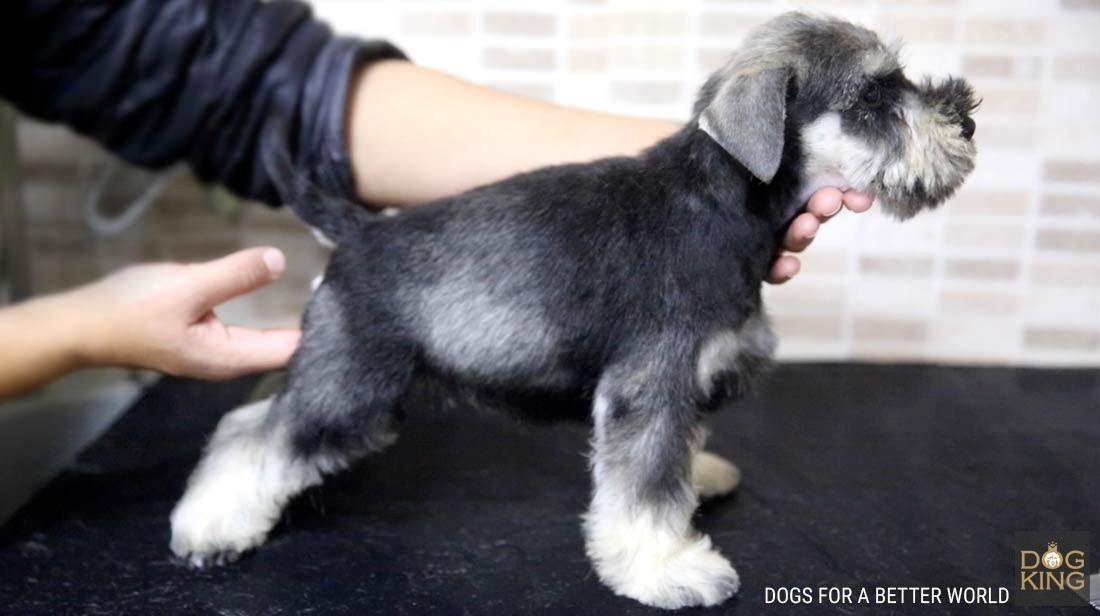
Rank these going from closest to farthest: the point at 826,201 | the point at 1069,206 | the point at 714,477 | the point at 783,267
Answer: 1. the point at 826,201
2. the point at 783,267
3. the point at 714,477
4. the point at 1069,206

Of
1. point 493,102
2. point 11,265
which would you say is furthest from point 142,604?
point 11,265

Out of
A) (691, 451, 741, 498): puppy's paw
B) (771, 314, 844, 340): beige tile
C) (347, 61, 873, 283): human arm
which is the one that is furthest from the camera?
(771, 314, 844, 340): beige tile

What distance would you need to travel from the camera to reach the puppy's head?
1.08 m

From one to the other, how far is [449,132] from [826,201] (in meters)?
0.73

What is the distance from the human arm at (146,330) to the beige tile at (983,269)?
150cm

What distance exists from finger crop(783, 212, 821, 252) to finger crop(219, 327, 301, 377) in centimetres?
71

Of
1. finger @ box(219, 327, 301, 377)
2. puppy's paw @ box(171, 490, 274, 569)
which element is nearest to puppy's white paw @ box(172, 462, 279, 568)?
puppy's paw @ box(171, 490, 274, 569)

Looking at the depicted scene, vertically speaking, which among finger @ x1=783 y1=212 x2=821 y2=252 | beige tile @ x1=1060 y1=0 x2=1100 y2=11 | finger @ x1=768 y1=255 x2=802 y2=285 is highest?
beige tile @ x1=1060 y1=0 x2=1100 y2=11

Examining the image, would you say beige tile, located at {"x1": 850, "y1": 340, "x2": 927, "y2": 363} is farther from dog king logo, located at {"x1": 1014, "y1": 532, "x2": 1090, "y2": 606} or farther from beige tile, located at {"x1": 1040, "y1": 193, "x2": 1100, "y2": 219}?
dog king logo, located at {"x1": 1014, "y1": 532, "x2": 1090, "y2": 606}

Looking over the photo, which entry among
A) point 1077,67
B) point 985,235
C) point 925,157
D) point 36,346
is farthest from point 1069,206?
point 36,346

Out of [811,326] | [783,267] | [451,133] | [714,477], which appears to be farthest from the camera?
[811,326]

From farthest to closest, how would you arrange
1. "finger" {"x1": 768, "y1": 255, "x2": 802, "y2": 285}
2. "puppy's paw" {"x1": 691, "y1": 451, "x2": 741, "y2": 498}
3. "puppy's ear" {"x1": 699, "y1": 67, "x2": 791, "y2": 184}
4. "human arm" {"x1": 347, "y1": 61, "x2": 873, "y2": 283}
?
"human arm" {"x1": 347, "y1": 61, "x2": 873, "y2": 283} → "puppy's paw" {"x1": 691, "y1": 451, "x2": 741, "y2": 498} → "finger" {"x1": 768, "y1": 255, "x2": 802, "y2": 285} → "puppy's ear" {"x1": 699, "y1": 67, "x2": 791, "y2": 184}

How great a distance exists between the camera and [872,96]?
1.08 meters

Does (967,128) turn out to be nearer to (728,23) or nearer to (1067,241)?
(728,23)
